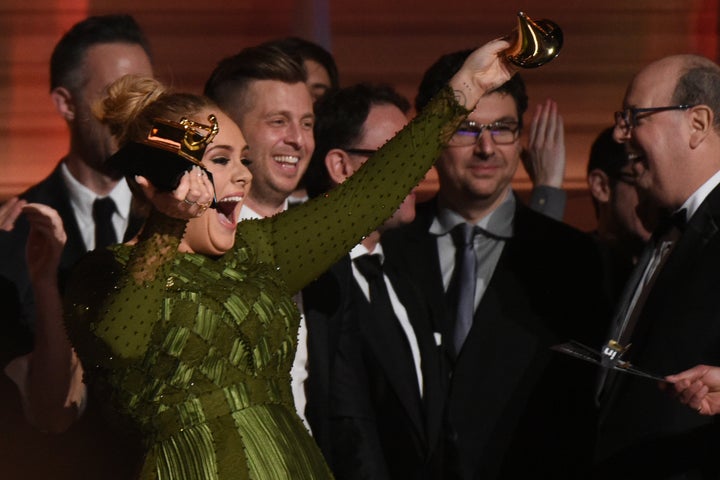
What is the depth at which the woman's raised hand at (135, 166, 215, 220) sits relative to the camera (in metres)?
2.13

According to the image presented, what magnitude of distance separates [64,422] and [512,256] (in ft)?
3.86

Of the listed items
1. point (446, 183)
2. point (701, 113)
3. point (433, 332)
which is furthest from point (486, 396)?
point (701, 113)

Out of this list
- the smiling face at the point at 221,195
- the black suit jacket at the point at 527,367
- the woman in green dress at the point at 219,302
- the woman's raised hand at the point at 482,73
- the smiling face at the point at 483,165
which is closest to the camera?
the woman in green dress at the point at 219,302

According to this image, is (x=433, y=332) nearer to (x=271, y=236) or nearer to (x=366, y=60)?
(x=271, y=236)

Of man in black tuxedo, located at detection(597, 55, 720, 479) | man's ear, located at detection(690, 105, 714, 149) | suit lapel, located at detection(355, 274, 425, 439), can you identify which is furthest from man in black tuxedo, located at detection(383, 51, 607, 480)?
man's ear, located at detection(690, 105, 714, 149)

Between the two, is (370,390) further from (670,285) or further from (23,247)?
(23,247)

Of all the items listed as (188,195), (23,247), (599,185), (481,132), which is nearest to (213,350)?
(188,195)

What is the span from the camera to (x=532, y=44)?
8.26 feet

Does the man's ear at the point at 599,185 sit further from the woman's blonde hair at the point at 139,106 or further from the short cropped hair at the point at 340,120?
the woman's blonde hair at the point at 139,106

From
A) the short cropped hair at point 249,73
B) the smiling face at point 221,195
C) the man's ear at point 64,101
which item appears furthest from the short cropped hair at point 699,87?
the man's ear at point 64,101

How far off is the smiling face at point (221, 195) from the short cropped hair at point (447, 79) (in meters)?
1.21

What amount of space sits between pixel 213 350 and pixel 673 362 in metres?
0.98

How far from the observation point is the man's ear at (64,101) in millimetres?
3578

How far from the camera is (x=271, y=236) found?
2648 millimetres
